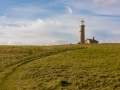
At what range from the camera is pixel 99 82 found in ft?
97.3

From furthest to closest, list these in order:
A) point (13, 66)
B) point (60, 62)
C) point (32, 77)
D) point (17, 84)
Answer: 1. point (60, 62)
2. point (13, 66)
3. point (32, 77)
4. point (17, 84)

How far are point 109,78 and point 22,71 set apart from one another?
12.8 m

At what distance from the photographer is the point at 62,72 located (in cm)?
3488

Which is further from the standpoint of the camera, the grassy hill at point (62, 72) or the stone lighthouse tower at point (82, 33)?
the stone lighthouse tower at point (82, 33)

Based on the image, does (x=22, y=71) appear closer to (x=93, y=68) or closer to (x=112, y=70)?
(x=93, y=68)

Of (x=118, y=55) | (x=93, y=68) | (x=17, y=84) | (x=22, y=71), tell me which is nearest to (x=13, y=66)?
(x=22, y=71)

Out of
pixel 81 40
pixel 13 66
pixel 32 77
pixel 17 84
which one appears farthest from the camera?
pixel 81 40

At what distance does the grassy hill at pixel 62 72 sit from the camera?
94.8ft

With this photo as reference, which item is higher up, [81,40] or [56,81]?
[81,40]

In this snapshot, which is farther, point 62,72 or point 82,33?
point 82,33

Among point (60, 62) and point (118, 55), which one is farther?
point (118, 55)

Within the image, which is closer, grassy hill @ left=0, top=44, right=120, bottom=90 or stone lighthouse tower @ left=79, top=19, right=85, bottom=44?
grassy hill @ left=0, top=44, right=120, bottom=90

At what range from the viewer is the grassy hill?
28906 millimetres

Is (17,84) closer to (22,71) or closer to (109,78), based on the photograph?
(22,71)
